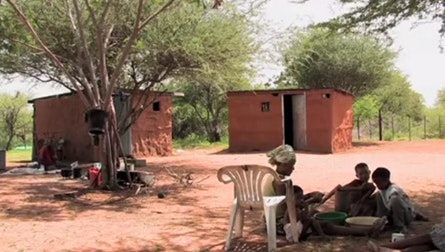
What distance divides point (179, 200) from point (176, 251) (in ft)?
13.2

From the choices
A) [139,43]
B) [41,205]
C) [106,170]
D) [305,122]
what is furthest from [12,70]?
Result: [305,122]

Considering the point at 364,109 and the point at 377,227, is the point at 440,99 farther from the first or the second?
the point at 377,227

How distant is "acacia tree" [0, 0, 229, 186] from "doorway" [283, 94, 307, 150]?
28.9 feet

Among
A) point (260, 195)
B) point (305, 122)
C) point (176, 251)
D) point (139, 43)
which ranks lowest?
point (176, 251)

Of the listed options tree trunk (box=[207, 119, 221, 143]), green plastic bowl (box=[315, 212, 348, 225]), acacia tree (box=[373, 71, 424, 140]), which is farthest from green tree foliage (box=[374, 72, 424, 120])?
green plastic bowl (box=[315, 212, 348, 225])

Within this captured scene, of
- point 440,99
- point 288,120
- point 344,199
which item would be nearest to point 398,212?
point 344,199

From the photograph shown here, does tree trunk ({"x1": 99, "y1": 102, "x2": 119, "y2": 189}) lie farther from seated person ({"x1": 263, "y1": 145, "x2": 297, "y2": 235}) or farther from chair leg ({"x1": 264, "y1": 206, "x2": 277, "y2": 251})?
chair leg ({"x1": 264, "y1": 206, "x2": 277, "y2": 251})

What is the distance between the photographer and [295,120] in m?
24.1

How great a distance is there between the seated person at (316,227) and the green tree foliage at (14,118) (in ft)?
132

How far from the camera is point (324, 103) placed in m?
22.6

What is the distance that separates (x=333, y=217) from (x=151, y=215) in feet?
10.3

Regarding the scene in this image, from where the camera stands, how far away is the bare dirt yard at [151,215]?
6074mm

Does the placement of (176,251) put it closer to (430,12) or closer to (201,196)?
(201,196)

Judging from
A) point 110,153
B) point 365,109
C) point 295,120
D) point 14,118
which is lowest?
point 110,153
